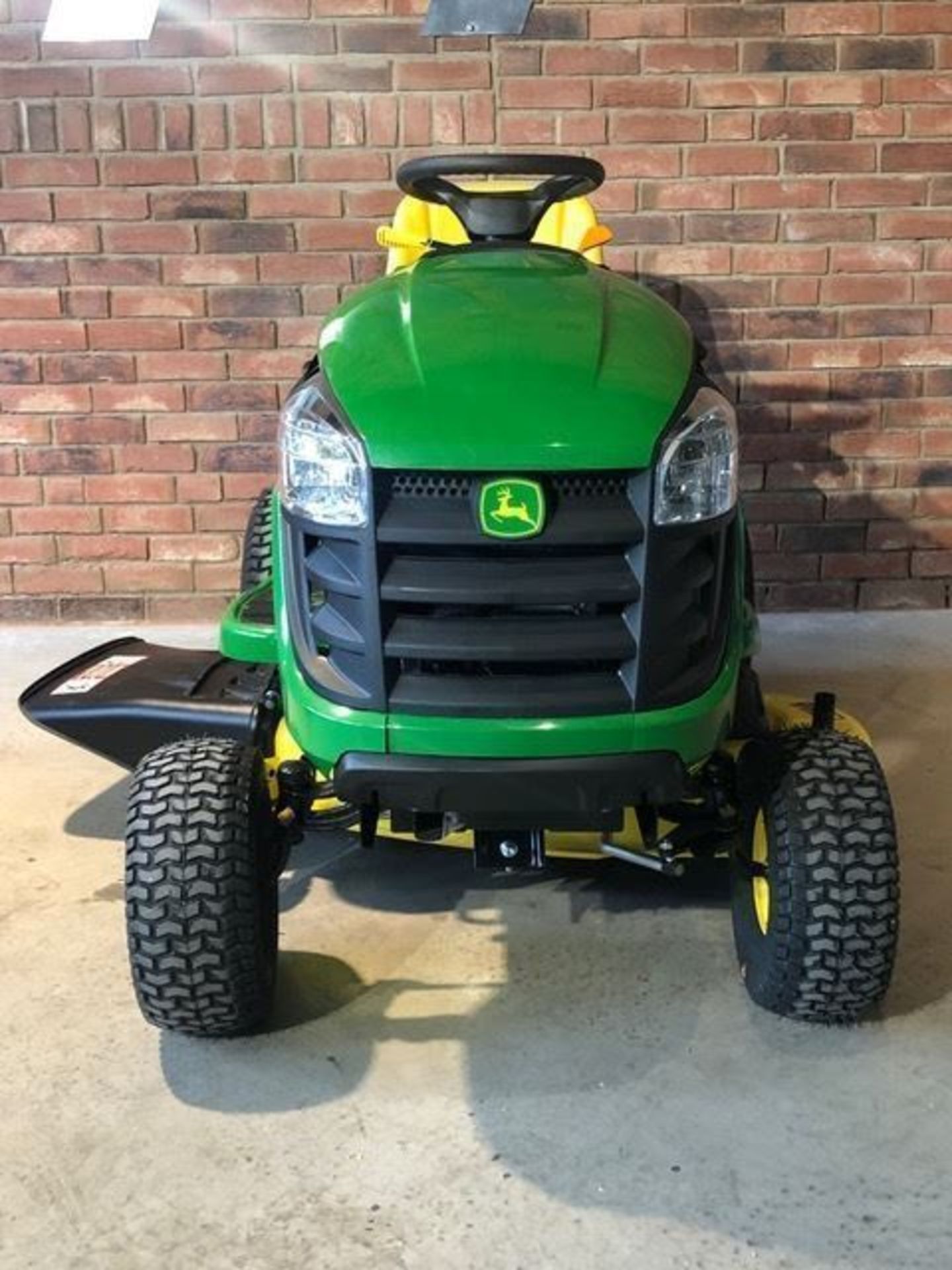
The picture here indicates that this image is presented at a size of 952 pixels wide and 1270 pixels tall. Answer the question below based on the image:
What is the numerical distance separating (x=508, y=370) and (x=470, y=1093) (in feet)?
3.24

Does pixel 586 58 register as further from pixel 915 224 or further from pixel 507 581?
pixel 507 581

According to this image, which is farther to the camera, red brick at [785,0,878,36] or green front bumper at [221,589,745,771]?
red brick at [785,0,878,36]

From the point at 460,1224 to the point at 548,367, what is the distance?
1.10 meters

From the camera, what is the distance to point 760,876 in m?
2.14

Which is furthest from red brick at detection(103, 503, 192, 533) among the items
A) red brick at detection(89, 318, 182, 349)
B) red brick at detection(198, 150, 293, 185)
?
red brick at detection(198, 150, 293, 185)

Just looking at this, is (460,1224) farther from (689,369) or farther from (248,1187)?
(689,369)

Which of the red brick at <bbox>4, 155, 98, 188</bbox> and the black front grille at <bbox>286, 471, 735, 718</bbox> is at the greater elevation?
the red brick at <bbox>4, 155, 98, 188</bbox>

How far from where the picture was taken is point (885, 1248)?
1.66 metres

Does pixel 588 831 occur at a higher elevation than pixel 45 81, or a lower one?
lower

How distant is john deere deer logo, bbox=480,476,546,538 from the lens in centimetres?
188

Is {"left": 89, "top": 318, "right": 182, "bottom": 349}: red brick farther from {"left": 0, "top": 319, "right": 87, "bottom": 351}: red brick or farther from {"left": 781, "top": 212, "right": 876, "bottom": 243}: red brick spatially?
{"left": 781, "top": 212, "right": 876, "bottom": 243}: red brick

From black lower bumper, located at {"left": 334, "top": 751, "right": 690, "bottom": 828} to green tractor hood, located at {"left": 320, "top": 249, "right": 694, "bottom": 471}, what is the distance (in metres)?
0.39

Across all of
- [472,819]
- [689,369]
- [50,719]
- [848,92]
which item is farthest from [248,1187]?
[848,92]

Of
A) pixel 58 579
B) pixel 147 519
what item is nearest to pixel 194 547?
pixel 147 519
